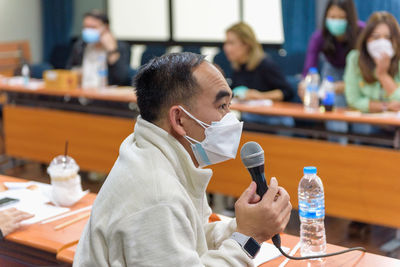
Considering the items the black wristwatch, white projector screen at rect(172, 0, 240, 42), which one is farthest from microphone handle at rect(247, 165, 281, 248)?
white projector screen at rect(172, 0, 240, 42)

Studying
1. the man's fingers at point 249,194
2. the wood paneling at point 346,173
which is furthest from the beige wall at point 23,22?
the man's fingers at point 249,194

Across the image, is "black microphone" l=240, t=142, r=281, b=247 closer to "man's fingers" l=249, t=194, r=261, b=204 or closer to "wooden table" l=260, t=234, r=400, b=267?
"man's fingers" l=249, t=194, r=261, b=204

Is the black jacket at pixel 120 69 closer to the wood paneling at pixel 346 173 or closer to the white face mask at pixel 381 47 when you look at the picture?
the wood paneling at pixel 346 173

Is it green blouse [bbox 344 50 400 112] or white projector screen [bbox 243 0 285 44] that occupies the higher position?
white projector screen [bbox 243 0 285 44]

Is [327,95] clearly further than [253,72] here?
No

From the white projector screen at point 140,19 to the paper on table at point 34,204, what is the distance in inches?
201

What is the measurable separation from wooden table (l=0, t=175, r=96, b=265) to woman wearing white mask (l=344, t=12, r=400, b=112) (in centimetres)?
244

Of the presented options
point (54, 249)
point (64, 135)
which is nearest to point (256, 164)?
point (54, 249)

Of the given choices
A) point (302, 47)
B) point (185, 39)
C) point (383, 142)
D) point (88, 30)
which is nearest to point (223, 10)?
point (185, 39)

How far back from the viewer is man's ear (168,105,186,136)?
1.31m

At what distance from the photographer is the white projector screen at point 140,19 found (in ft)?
23.5

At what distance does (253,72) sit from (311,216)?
2.88 m

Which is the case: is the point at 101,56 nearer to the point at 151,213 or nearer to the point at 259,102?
the point at 259,102

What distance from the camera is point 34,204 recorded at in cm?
206
